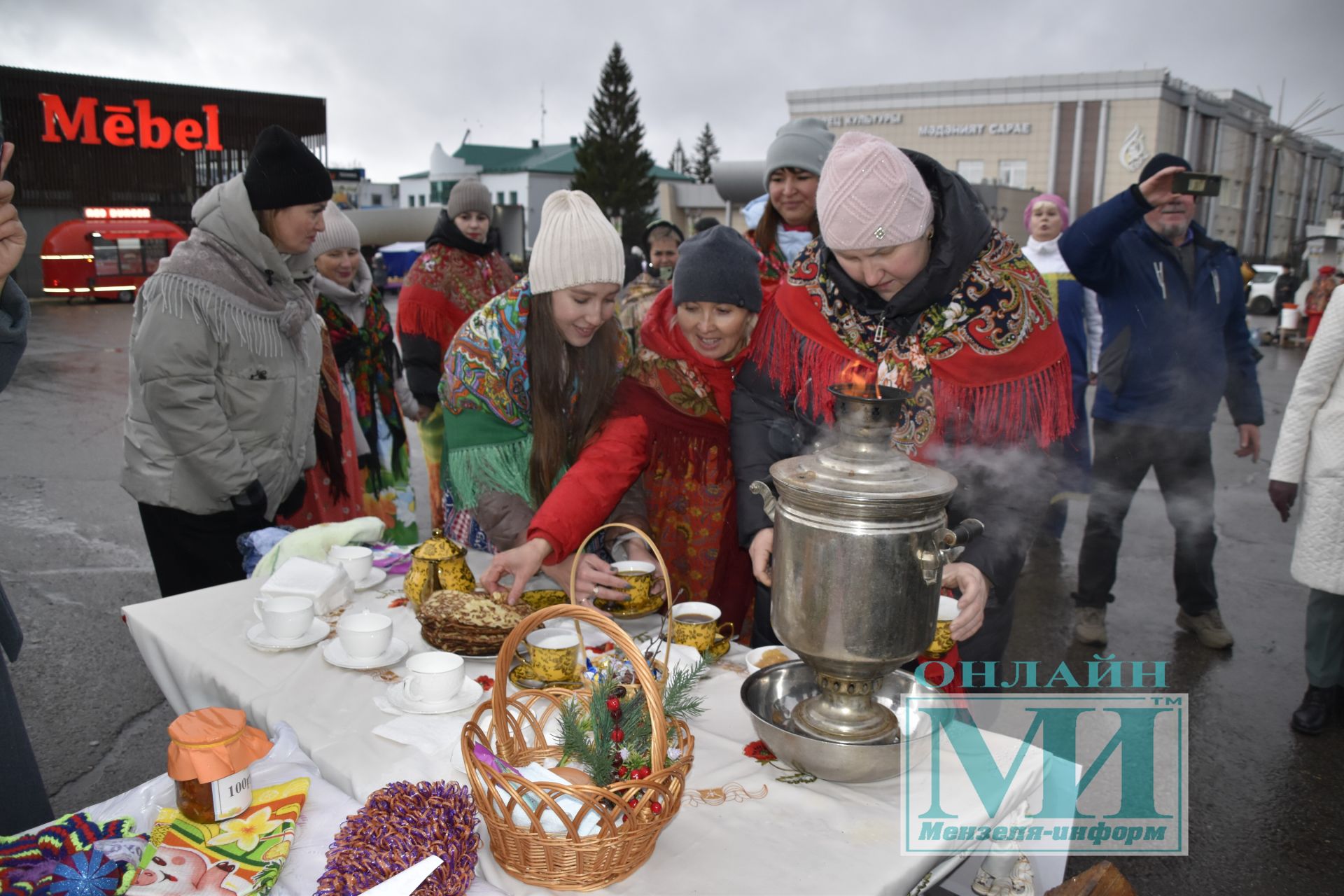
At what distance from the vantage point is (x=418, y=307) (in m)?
4.67

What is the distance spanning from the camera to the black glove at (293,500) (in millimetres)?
3174

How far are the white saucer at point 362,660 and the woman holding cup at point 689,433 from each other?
1.89 ft

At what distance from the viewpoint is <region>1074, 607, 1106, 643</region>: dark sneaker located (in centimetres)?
412

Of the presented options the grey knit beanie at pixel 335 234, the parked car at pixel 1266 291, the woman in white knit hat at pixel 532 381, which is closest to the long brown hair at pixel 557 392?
the woman in white knit hat at pixel 532 381

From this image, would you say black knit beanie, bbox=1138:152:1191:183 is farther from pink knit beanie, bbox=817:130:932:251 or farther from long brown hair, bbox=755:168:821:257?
pink knit beanie, bbox=817:130:932:251

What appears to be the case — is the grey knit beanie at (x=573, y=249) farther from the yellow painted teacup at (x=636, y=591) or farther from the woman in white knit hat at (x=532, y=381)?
the yellow painted teacup at (x=636, y=591)

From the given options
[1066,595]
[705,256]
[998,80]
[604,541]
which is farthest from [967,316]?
[998,80]

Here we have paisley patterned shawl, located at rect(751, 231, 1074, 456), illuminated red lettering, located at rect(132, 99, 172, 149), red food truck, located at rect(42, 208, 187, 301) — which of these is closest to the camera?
paisley patterned shawl, located at rect(751, 231, 1074, 456)

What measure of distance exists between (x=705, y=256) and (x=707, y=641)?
3.88 ft

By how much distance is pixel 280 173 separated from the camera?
2.85 meters

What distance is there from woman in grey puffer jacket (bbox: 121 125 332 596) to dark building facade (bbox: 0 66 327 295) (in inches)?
860

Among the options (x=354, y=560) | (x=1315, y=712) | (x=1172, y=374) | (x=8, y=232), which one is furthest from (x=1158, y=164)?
(x=8, y=232)

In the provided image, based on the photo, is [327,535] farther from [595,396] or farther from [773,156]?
[773,156]

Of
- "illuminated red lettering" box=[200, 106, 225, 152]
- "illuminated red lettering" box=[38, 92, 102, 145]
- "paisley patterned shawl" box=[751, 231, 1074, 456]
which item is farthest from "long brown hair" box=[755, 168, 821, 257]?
"illuminated red lettering" box=[38, 92, 102, 145]
